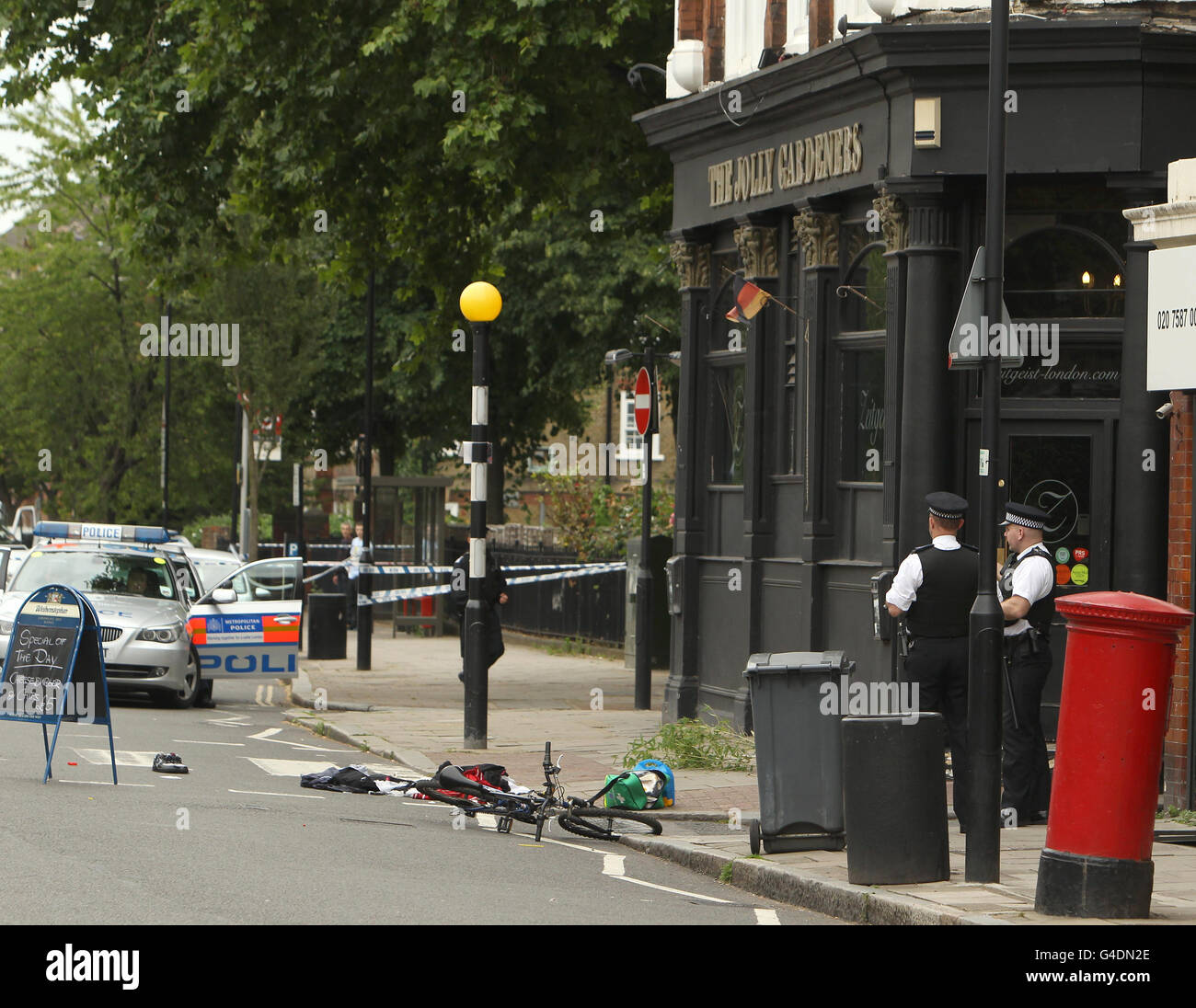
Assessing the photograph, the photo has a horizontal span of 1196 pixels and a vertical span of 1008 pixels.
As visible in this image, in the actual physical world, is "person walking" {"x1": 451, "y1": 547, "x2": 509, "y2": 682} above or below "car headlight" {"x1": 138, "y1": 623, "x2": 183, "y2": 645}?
above

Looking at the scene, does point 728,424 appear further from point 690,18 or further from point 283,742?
point 283,742

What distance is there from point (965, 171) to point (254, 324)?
79.0ft

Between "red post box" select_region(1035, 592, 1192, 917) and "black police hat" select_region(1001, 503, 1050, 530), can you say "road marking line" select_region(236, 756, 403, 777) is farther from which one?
"red post box" select_region(1035, 592, 1192, 917)

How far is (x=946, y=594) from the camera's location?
34.7 ft

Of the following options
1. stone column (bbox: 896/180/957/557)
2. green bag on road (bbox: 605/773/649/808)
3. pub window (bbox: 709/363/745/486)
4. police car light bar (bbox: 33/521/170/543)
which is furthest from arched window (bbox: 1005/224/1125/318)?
police car light bar (bbox: 33/521/170/543)

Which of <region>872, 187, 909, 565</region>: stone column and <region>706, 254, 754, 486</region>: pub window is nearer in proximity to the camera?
<region>872, 187, 909, 565</region>: stone column

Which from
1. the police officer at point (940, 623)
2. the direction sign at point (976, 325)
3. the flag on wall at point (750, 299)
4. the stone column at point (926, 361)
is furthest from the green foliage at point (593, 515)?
the direction sign at point (976, 325)

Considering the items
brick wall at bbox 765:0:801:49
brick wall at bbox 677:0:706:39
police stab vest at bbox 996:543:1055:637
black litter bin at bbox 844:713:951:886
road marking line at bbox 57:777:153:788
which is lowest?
road marking line at bbox 57:777:153:788

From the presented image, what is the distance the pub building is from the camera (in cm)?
1291

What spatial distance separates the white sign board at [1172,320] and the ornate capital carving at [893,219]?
2587 mm

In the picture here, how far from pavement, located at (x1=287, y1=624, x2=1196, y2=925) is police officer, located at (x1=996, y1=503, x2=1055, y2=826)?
0.28 m
